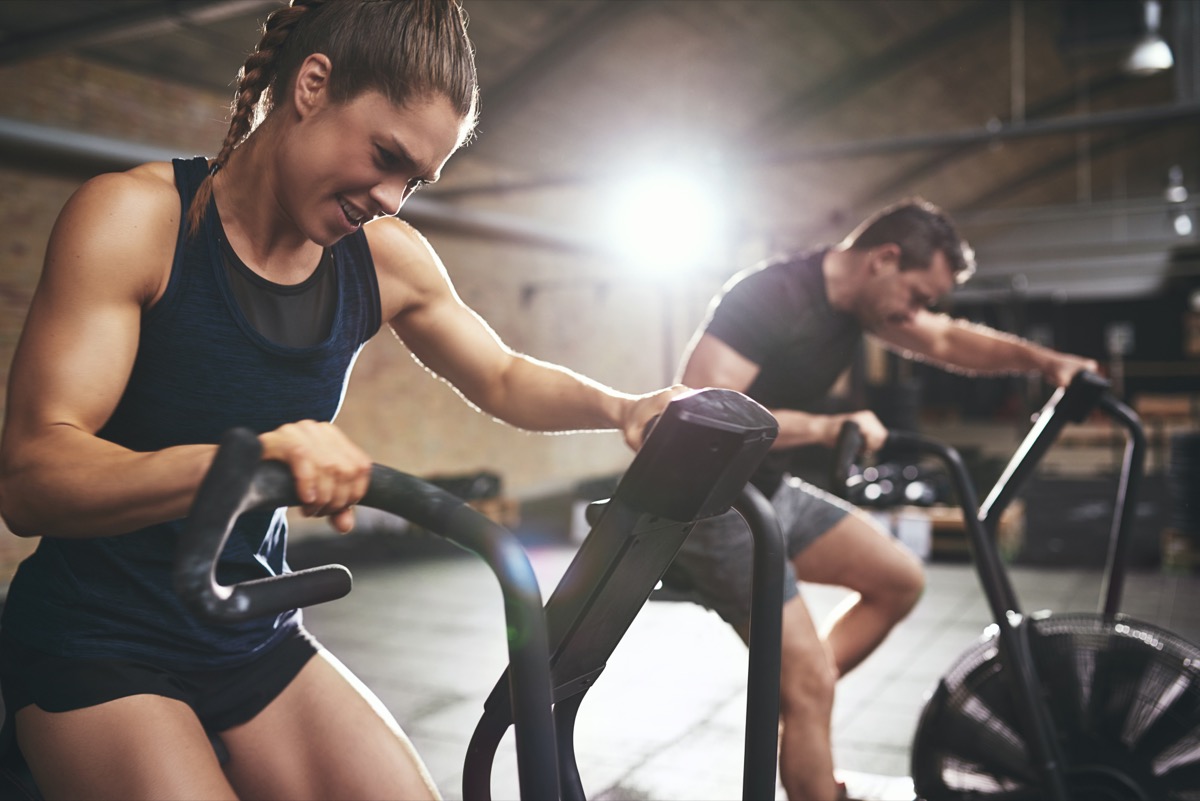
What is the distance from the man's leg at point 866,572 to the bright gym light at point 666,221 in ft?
21.3

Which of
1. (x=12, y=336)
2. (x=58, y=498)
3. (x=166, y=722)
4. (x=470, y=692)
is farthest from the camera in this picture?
(x=12, y=336)

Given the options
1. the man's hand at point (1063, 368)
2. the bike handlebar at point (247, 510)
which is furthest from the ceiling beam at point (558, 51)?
the bike handlebar at point (247, 510)

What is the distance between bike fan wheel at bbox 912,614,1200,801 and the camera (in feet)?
7.64

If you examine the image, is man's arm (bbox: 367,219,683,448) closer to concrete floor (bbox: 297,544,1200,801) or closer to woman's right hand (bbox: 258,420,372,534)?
woman's right hand (bbox: 258,420,372,534)

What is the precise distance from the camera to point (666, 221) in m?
10.7

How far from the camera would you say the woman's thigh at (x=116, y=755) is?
1.12m

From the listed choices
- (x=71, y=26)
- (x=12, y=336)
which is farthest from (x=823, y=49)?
(x=12, y=336)

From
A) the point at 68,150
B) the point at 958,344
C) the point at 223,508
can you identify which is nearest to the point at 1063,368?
the point at 958,344

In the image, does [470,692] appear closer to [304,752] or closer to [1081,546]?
[304,752]

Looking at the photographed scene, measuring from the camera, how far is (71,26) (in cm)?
582

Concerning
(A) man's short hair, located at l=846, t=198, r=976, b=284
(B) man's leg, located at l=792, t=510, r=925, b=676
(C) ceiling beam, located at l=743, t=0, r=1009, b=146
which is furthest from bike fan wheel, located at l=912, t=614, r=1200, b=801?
(C) ceiling beam, located at l=743, t=0, r=1009, b=146

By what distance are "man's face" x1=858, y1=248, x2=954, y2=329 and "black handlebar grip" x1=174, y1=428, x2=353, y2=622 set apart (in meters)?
2.04

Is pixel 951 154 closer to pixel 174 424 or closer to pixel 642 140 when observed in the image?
pixel 642 140

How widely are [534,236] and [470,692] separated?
635 centimetres
